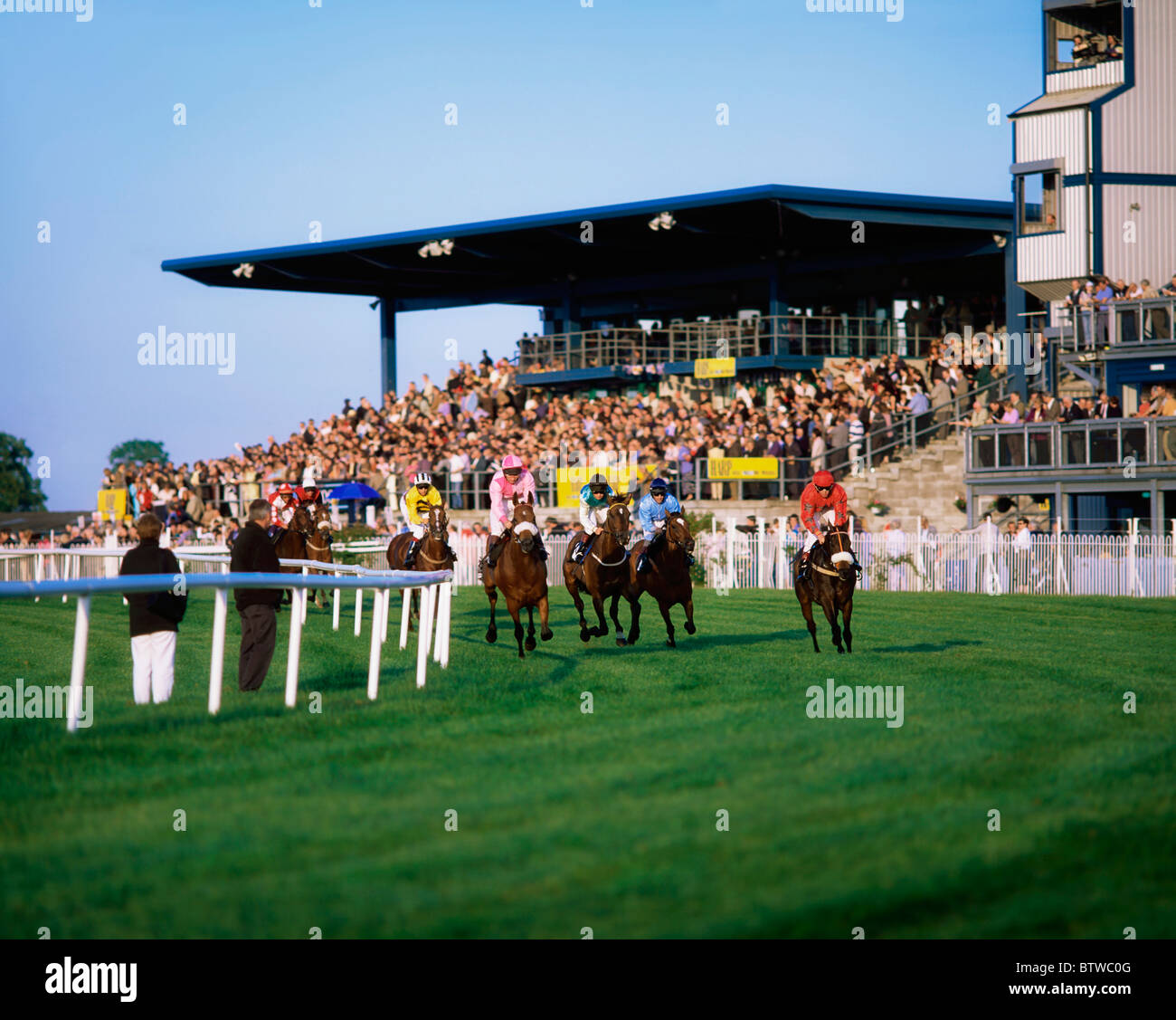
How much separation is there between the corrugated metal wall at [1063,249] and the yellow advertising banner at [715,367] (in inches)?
Result: 336

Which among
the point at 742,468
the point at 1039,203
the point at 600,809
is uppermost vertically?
the point at 1039,203

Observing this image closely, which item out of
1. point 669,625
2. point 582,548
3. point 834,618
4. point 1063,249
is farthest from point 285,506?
point 1063,249

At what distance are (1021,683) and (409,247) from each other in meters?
35.0

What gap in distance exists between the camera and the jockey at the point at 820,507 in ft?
46.5

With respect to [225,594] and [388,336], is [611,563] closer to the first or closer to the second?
[225,594]

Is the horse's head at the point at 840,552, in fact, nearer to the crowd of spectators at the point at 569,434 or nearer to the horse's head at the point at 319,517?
the horse's head at the point at 319,517

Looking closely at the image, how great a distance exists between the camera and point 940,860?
593 cm

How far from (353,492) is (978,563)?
15.8 meters

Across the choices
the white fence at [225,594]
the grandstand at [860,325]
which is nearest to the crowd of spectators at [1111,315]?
the grandstand at [860,325]

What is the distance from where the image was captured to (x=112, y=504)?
130ft

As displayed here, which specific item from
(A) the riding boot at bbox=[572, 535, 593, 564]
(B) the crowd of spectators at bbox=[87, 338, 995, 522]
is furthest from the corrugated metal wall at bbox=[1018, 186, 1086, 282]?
(A) the riding boot at bbox=[572, 535, 593, 564]

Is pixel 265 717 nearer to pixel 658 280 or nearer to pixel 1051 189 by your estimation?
pixel 1051 189
